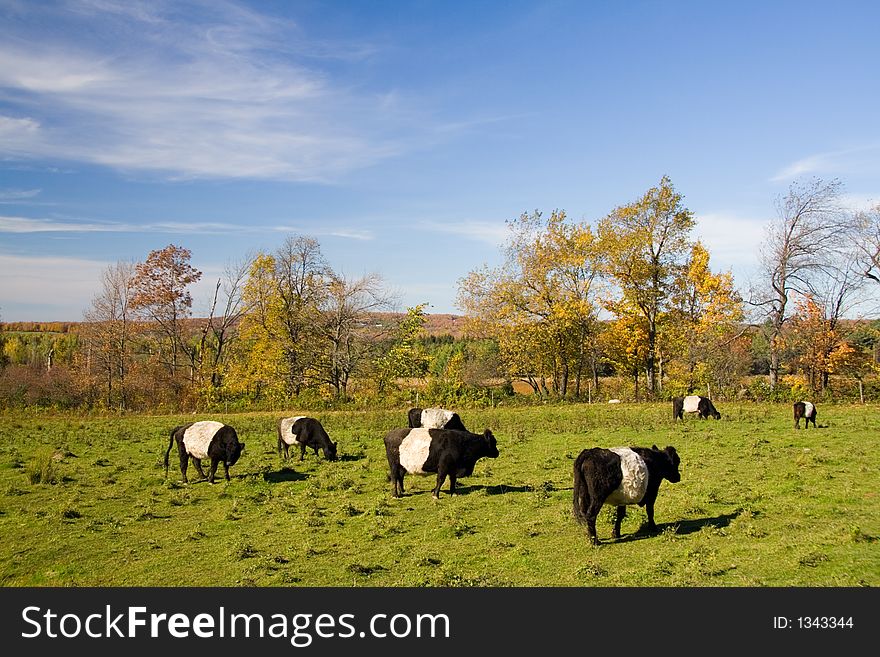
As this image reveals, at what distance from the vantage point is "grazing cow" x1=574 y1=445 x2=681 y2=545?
35.3 feet

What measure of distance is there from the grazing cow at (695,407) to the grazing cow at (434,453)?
18254 mm

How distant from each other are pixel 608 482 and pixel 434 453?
5695 millimetres

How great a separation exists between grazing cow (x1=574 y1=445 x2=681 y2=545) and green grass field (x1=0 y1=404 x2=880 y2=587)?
541 mm

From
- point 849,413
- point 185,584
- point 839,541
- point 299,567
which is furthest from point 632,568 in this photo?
point 849,413

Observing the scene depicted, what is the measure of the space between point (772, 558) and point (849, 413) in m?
25.9

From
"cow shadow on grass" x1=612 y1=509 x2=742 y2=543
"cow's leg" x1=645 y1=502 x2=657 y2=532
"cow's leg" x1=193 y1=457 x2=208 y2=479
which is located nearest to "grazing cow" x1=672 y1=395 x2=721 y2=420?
"cow shadow on grass" x1=612 y1=509 x2=742 y2=543

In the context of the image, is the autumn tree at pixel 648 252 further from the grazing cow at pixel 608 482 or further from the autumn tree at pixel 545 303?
the grazing cow at pixel 608 482

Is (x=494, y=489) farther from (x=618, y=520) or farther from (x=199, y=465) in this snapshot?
(x=199, y=465)

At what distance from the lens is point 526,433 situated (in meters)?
27.4

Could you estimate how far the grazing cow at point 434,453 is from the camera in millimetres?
15492

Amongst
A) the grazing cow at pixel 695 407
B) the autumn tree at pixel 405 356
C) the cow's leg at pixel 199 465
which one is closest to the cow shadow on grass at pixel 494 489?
the cow's leg at pixel 199 465

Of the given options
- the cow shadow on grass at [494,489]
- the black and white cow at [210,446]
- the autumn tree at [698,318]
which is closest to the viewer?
the cow shadow on grass at [494,489]

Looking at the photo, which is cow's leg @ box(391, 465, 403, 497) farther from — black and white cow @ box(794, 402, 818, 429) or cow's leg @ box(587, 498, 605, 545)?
black and white cow @ box(794, 402, 818, 429)
